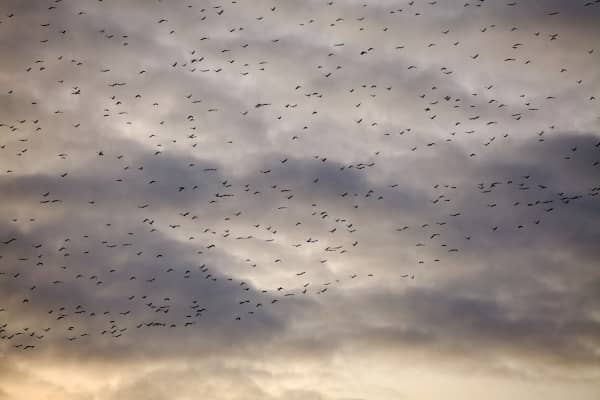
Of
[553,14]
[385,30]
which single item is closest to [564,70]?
[553,14]

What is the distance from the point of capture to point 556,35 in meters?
198

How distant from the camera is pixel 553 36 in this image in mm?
197875

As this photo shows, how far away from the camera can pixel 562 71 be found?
652ft

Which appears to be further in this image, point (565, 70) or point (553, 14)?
point (565, 70)

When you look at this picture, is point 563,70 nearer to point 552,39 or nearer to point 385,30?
point 552,39

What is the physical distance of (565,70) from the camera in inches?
7859

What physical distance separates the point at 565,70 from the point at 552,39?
241 inches

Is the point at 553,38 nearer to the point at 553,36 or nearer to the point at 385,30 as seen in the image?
the point at 553,36

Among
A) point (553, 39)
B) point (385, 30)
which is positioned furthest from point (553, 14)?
point (385, 30)

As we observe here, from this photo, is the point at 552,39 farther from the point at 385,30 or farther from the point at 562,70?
the point at 385,30

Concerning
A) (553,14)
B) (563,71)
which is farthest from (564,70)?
(553,14)

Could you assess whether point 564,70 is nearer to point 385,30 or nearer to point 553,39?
point 553,39

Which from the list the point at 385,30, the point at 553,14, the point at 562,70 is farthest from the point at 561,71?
the point at 385,30

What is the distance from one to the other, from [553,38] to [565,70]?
597cm
